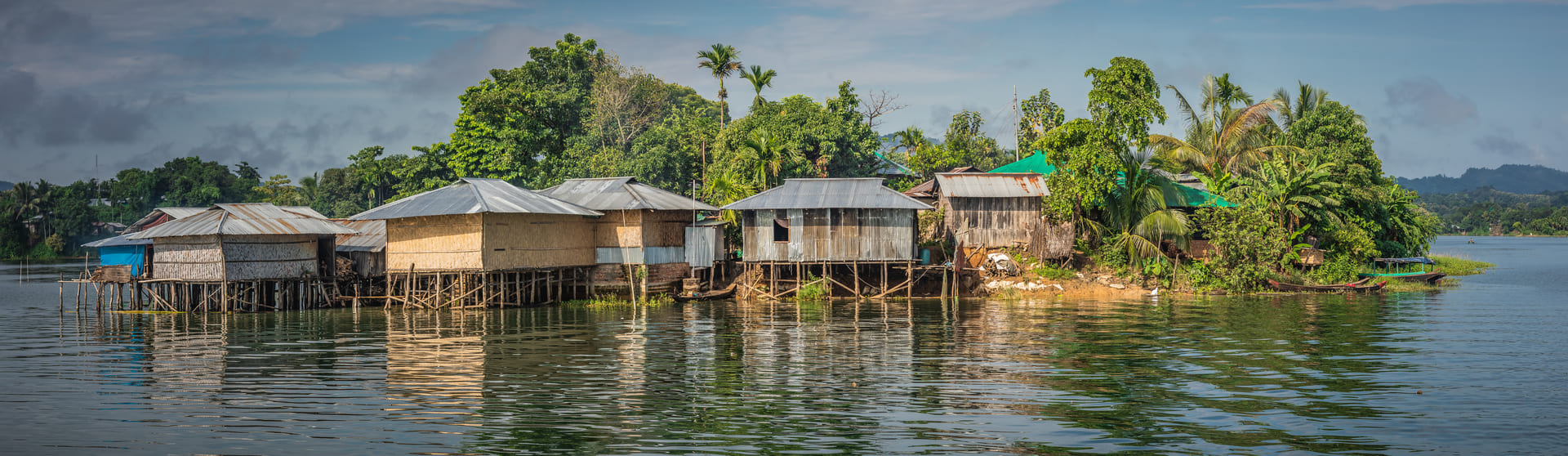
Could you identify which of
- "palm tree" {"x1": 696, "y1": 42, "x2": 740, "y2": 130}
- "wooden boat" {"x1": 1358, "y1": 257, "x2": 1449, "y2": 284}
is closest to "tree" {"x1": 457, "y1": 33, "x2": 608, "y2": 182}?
"palm tree" {"x1": 696, "y1": 42, "x2": 740, "y2": 130}

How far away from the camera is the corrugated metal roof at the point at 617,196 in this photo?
34531 mm

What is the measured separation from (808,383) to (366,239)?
25.3 metres

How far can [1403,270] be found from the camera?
1585 inches

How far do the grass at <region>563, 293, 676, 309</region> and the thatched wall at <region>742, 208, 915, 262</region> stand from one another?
11.8 ft

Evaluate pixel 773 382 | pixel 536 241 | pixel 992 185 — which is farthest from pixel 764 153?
pixel 773 382

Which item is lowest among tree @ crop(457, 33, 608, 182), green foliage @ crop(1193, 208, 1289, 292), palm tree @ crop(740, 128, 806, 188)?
green foliage @ crop(1193, 208, 1289, 292)

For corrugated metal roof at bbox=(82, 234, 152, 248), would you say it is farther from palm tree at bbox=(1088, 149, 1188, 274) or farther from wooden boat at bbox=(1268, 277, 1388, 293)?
wooden boat at bbox=(1268, 277, 1388, 293)

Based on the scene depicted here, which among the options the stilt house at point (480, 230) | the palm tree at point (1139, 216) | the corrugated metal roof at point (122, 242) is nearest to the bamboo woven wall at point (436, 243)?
the stilt house at point (480, 230)

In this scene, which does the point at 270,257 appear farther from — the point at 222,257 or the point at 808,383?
the point at 808,383

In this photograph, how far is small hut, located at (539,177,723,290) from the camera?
34750mm

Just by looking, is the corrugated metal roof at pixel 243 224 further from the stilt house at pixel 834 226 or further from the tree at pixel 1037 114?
the tree at pixel 1037 114

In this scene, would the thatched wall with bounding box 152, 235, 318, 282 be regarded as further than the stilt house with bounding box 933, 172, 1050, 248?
No

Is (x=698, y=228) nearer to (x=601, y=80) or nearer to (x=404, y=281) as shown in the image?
(x=404, y=281)

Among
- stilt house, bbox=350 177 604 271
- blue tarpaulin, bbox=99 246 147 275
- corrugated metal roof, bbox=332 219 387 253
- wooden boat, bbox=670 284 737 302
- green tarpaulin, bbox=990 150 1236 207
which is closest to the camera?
stilt house, bbox=350 177 604 271
